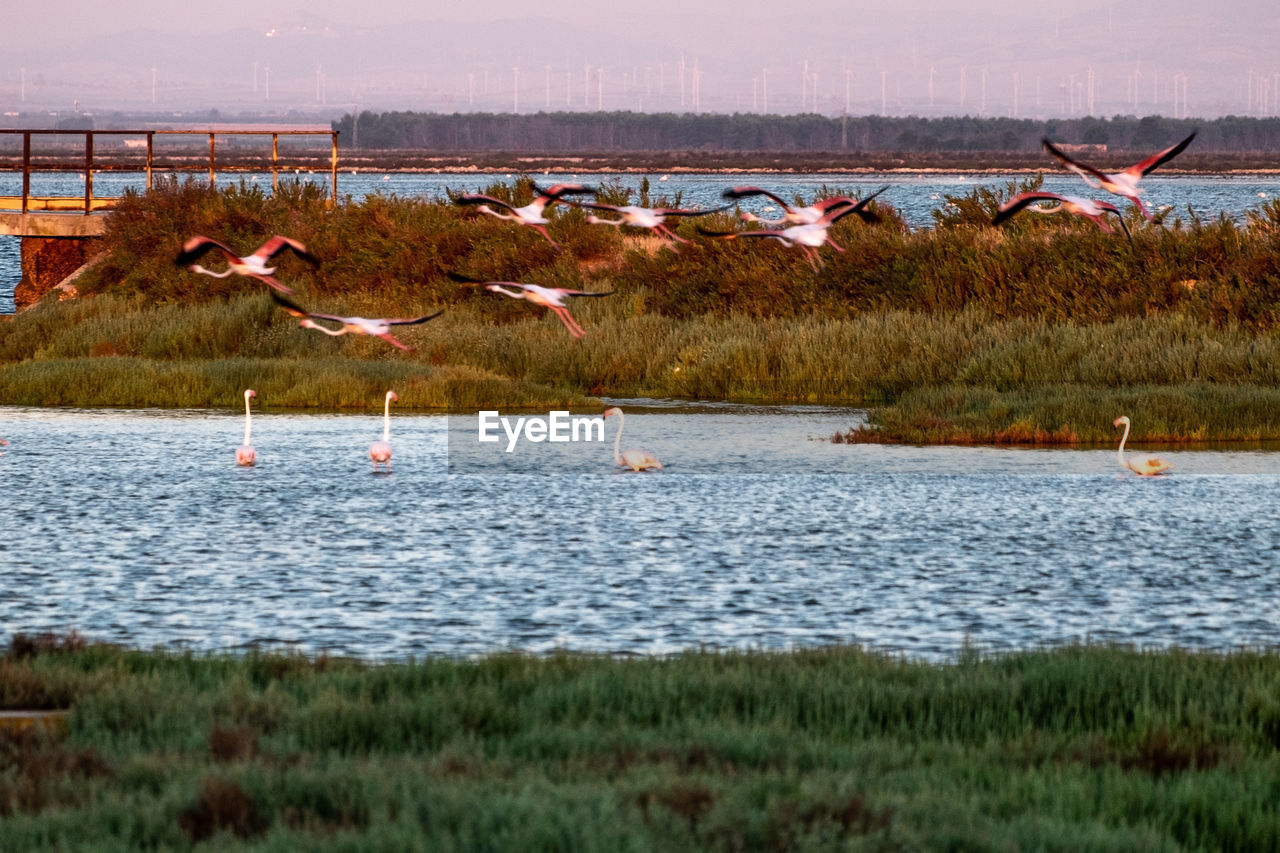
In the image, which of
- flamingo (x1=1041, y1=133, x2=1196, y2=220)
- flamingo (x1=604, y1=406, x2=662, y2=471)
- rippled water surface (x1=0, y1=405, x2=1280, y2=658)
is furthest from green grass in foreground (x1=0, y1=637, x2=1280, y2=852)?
flamingo (x1=604, y1=406, x2=662, y2=471)

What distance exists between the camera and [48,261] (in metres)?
38.2

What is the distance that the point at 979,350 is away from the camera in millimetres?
26859

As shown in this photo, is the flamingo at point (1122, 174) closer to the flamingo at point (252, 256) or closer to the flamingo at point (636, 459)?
the flamingo at point (252, 256)

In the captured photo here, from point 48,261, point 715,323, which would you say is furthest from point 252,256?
point 48,261

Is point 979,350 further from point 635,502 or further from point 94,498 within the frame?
point 94,498

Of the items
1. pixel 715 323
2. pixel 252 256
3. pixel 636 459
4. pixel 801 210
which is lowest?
pixel 636 459

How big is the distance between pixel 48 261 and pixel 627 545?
2673 cm

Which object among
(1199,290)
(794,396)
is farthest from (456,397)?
(1199,290)

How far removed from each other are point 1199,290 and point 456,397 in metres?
11.8

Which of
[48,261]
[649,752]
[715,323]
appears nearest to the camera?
[649,752]

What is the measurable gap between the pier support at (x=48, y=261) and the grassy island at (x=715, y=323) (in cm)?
198

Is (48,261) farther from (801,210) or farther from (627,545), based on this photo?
(801,210)

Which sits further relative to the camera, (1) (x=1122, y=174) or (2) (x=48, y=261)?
(2) (x=48, y=261)

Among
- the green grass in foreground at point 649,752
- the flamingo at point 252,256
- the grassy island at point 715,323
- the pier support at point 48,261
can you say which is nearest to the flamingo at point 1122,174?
the green grass in foreground at point 649,752
